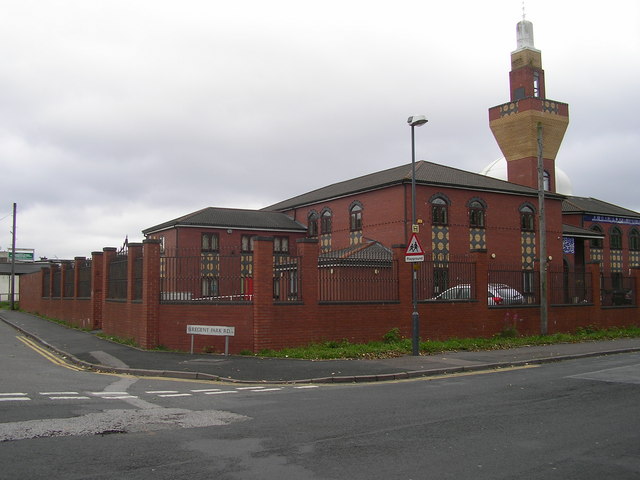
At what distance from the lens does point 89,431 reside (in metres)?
7.56

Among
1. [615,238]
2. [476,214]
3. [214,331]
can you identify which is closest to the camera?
[214,331]

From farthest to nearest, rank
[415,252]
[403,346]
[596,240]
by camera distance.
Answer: [596,240] < [403,346] < [415,252]

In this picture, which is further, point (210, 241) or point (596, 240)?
point (596, 240)

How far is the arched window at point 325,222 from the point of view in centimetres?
3716

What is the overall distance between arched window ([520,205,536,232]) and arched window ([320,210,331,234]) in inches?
448

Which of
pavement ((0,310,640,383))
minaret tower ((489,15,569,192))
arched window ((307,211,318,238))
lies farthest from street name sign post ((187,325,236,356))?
minaret tower ((489,15,569,192))

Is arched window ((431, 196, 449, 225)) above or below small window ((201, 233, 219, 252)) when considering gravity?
above

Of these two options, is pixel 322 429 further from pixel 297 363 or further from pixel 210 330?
pixel 210 330

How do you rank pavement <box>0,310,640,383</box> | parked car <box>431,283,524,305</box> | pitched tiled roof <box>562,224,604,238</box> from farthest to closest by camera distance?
pitched tiled roof <box>562,224,604,238</box> → parked car <box>431,283,524,305</box> → pavement <box>0,310,640,383</box>

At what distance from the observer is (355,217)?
1368 inches

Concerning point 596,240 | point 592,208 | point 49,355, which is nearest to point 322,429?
point 49,355

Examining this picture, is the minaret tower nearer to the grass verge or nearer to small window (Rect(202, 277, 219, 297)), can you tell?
Result: the grass verge

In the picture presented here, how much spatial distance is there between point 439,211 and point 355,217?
5.12m

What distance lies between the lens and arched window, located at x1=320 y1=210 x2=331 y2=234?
37156mm
